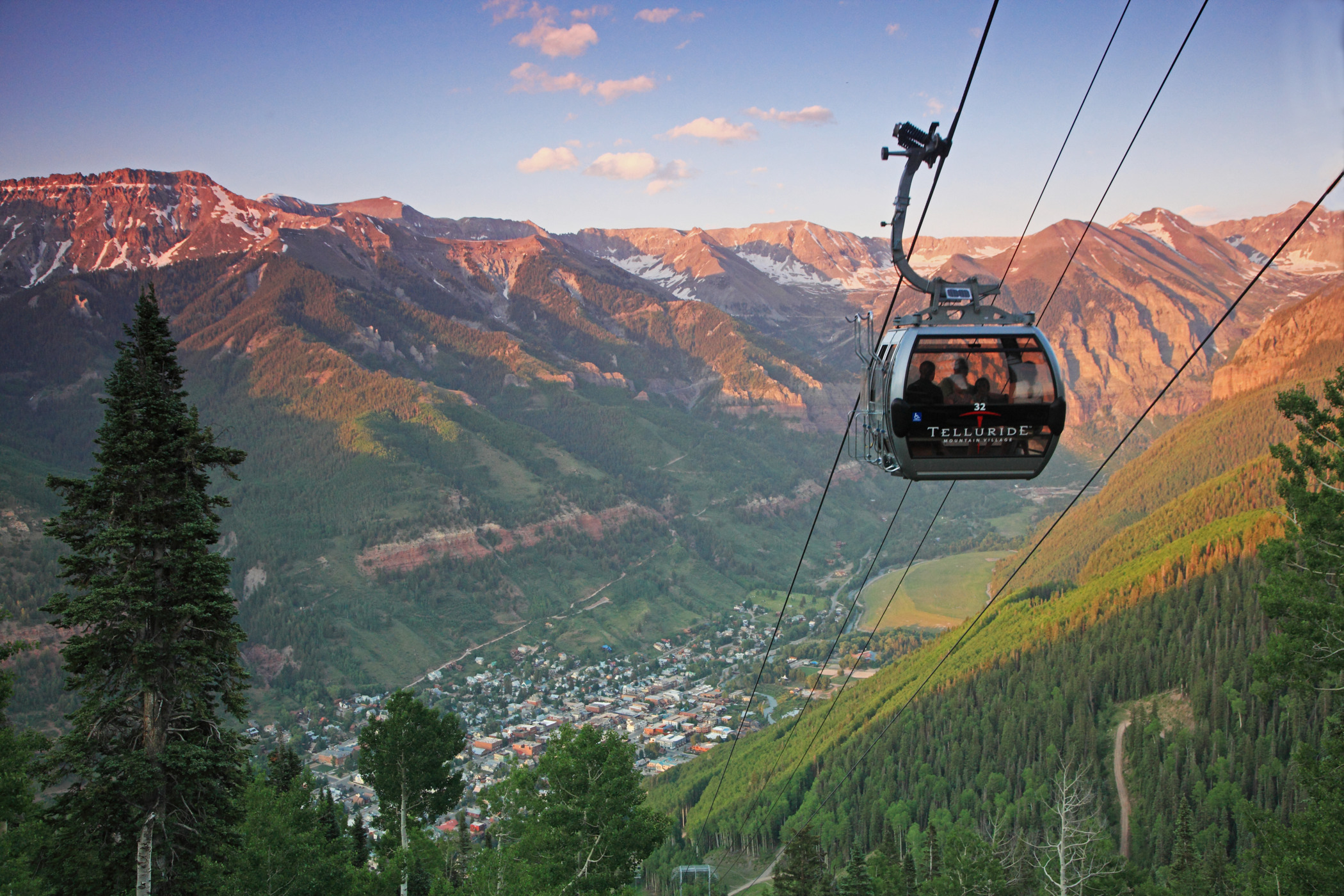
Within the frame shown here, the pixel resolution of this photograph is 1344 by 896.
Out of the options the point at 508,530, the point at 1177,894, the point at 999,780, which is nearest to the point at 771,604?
the point at 508,530

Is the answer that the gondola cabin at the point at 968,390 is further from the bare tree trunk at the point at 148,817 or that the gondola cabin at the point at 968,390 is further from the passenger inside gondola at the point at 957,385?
the bare tree trunk at the point at 148,817

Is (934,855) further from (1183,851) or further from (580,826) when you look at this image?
(580,826)

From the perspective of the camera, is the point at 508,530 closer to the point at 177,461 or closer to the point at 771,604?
the point at 771,604

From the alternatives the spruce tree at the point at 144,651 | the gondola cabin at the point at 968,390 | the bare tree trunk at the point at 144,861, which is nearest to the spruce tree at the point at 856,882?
the spruce tree at the point at 144,651

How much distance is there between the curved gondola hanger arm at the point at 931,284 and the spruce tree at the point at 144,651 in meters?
16.5

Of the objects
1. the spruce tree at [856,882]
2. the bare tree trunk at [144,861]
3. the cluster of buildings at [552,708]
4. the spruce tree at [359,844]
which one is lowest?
the cluster of buildings at [552,708]

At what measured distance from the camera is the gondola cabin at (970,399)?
16.3m

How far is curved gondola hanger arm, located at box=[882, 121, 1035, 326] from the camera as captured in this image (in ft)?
49.4

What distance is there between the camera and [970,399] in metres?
16.5

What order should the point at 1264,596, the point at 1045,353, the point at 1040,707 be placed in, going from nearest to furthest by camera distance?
the point at 1045,353, the point at 1264,596, the point at 1040,707

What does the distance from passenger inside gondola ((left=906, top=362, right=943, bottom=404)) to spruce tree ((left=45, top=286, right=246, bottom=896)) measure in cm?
1661

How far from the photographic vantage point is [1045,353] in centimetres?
1638

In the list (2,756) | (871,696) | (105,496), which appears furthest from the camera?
(871,696)

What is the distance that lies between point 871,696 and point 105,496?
107228 millimetres
